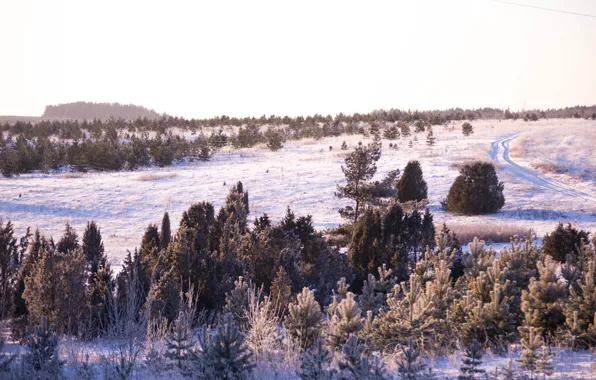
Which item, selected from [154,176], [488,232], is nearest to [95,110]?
[154,176]

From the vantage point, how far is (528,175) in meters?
32.1

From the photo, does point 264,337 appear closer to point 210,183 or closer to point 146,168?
point 210,183

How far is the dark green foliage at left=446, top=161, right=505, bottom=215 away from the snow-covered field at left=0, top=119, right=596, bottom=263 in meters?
0.70

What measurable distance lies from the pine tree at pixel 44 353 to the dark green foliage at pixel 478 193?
70.3ft

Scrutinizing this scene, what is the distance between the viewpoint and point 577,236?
44.6 feet

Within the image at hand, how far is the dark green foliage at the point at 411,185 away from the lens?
25109 mm

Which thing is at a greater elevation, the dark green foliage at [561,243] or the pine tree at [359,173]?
the pine tree at [359,173]

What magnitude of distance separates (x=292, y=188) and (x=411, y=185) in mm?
8418

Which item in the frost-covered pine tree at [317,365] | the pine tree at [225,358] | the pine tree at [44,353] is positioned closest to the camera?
the frost-covered pine tree at [317,365]

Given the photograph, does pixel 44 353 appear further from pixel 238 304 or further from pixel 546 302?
pixel 546 302

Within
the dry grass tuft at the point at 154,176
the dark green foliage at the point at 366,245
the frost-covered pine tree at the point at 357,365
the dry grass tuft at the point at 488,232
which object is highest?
the frost-covered pine tree at the point at 357,365

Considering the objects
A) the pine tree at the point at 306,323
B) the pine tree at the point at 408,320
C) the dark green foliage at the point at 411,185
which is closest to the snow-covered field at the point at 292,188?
the dark green foliage at the point at 411,185

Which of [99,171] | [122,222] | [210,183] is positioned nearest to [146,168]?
[99,171]

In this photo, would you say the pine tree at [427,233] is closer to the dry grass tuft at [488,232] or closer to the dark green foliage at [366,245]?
the dark green foliage at [366,245]
